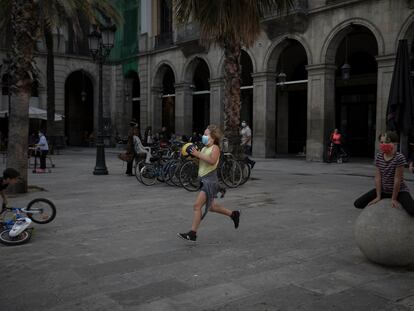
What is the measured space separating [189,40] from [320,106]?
9229 mm

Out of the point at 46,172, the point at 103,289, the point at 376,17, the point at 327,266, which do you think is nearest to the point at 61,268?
the point at 103,289

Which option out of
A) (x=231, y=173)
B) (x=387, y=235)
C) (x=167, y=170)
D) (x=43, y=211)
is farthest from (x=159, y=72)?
(x=387, y=235)

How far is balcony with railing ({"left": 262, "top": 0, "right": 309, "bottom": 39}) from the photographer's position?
66.8 ft

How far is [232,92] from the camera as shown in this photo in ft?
43.5

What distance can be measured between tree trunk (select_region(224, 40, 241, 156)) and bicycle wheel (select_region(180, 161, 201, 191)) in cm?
190

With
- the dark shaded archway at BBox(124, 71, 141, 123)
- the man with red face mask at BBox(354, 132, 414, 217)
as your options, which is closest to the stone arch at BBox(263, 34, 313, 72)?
the dark shaded archway at BBox(124, 71, 141, 123)

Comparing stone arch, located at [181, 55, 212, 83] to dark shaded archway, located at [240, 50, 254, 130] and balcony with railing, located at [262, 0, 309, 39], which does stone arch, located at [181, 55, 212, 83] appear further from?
balcony with railing, located at [262, 0, 309, 39]

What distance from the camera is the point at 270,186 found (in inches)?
477

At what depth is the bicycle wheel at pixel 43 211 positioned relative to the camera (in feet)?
23.5

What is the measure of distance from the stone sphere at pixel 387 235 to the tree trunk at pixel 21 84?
7785mm

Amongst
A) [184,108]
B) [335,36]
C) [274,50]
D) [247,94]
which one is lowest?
[184,108]

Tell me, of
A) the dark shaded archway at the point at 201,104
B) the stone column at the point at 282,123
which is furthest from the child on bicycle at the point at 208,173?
the dark shaded archway at the point at 201,104

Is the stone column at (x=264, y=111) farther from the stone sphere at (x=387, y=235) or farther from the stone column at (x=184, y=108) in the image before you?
the stone sphere at (x=387, y=235)

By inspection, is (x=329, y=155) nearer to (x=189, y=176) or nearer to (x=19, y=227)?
(x=189, y=176)
